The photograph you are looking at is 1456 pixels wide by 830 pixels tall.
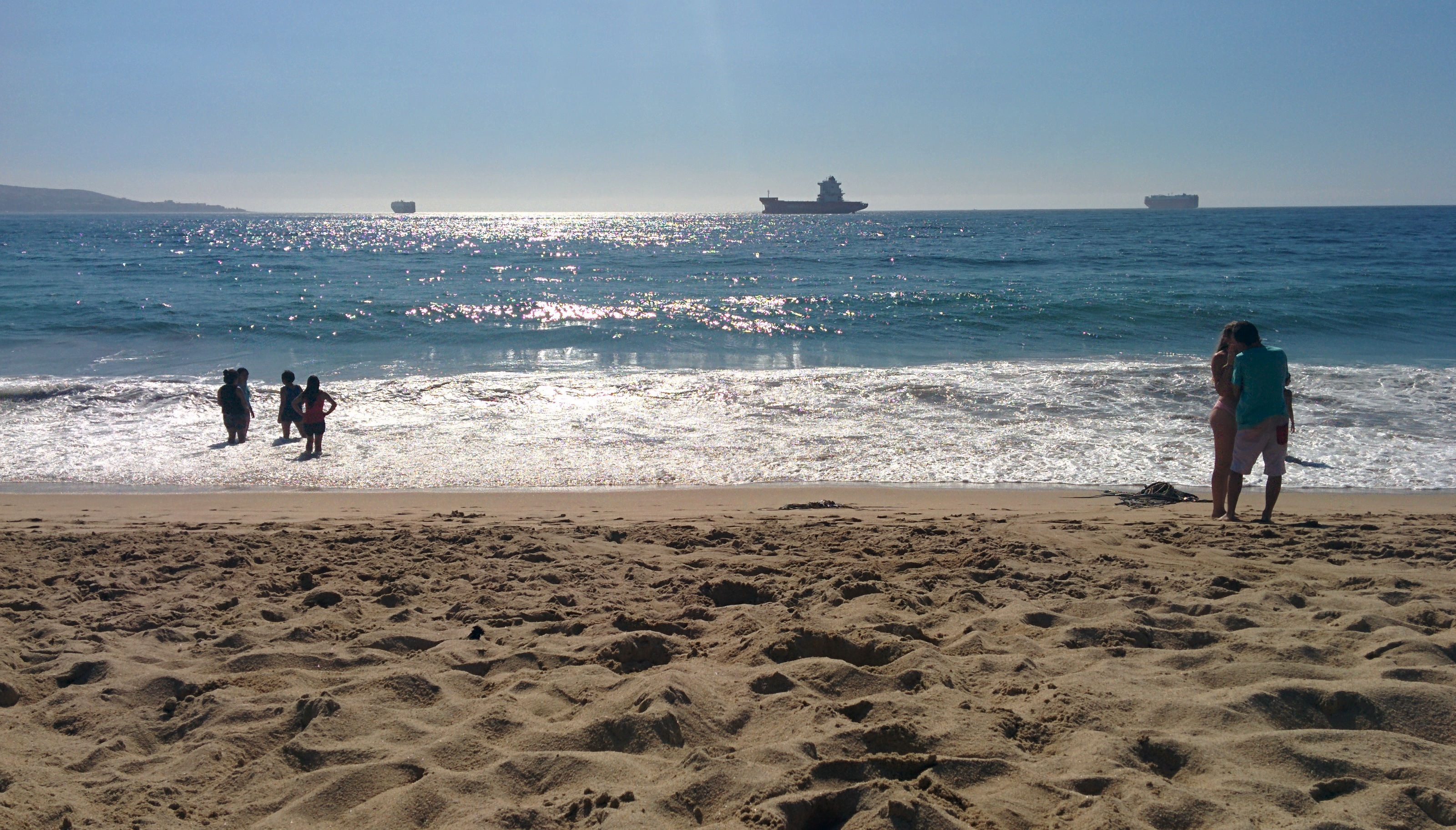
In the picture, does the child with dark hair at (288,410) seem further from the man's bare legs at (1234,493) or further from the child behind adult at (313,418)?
the man's bare legs at (1234,493)

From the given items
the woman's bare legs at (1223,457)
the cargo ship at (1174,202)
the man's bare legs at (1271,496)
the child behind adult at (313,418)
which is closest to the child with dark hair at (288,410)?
the child behind adult at (313,418)

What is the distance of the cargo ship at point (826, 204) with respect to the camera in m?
120

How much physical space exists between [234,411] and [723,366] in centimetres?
782

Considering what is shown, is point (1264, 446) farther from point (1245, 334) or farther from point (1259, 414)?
point (1245, 334)

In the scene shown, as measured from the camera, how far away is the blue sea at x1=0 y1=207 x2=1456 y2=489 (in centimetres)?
908

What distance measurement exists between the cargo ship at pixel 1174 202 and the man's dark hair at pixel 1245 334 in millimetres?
173104

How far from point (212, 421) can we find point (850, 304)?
54.8 feet

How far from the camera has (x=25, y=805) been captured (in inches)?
103

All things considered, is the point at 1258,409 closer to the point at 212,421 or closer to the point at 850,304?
the point at 212,421

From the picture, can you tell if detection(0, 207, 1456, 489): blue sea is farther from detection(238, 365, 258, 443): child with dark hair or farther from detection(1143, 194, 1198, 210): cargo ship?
detection(1143, 194, 1198, 210): cargo ship

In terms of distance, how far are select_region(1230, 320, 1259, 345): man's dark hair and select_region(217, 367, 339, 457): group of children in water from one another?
8.79 metres

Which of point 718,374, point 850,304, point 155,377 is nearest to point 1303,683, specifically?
point 718,374

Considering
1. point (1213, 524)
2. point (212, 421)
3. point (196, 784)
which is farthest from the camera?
point (212, 421)

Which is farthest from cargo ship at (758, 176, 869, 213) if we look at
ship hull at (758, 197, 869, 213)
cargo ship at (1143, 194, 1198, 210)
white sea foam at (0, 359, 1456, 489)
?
white sea foam at (0, 359, 1456, 489)
